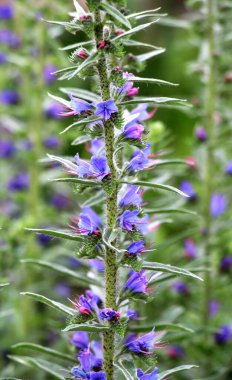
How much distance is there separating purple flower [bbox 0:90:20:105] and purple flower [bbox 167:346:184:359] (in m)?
2.42

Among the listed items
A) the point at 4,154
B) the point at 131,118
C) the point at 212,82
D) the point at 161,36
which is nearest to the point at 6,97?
the point at 4,154

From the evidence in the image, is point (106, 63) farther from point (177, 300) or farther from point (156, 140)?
point (177, 300)

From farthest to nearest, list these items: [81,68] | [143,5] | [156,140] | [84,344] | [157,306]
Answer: [143,5] → [157,306] → [156,140] → [84,344] → [81,68]

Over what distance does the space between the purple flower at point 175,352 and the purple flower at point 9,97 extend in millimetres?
2418

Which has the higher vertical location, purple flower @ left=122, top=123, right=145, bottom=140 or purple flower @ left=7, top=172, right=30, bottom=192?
purple flower @ left=122, top=123, right=145, bottom=140

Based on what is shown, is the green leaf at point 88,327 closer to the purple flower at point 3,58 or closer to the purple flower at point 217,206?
the purple flower at point 217,206

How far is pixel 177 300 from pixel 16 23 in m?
2.66

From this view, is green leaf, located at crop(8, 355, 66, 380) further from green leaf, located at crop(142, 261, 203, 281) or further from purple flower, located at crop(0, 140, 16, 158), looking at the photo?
purple flower, located at crop(0, 140, 16, 158)

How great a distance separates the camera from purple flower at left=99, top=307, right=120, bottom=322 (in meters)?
2.10

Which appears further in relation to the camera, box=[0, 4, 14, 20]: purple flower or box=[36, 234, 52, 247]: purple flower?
box=[0, 4, 14, 20]: purple flower

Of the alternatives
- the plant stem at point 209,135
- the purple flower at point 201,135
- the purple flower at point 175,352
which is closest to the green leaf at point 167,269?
the purple flower at point 175,352

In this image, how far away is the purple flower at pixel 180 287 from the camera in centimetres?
395

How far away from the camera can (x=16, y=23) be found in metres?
5.22

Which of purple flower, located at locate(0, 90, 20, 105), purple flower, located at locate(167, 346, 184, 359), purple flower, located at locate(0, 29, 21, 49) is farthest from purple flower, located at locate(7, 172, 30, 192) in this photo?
purple flower, located at locate(167, 346, 184, 359)
